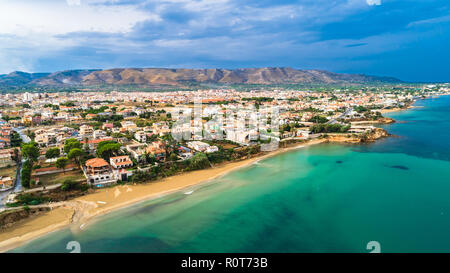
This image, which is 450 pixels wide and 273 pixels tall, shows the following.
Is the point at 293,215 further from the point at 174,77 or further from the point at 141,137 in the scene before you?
the point at 174,77

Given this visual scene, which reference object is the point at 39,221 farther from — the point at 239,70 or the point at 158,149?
the point at 239,70

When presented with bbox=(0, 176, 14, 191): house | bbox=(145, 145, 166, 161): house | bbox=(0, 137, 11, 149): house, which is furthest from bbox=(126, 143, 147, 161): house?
bbox=(0, 137, 11, 149): house

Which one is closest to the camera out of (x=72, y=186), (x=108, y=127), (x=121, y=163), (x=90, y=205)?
(x=90, y=205)

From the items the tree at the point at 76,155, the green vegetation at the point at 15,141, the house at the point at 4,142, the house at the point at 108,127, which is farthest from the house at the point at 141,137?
the house at the point at 4,142

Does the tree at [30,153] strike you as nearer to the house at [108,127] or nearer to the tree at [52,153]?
the tree at [52,153]

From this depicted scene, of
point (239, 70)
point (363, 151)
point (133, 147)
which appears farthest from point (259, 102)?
point (239, 70)

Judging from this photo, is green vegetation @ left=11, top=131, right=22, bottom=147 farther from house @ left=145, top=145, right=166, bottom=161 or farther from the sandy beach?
the sandy beach

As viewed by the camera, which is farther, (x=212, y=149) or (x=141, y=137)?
(x=141, y=137)

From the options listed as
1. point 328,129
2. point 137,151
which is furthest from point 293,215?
point 328,129
